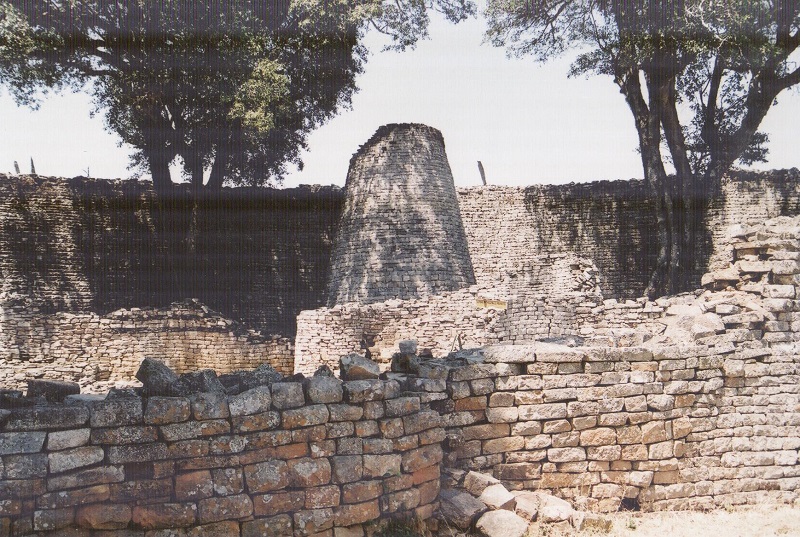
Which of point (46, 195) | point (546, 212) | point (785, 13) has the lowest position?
point (546, 212)

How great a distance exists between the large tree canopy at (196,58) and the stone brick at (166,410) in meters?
14.6

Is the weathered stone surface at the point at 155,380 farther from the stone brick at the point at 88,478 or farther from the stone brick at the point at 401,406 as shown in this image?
the stone brick at the point at 401,406

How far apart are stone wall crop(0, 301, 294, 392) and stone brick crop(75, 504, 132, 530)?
14807 mm

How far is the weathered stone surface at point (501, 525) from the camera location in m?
→ 5.50

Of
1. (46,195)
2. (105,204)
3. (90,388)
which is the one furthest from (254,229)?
(90,388)

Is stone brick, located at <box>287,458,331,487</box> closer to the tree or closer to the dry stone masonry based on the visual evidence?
the dry stone masonry

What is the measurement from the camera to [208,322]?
19.8 meters

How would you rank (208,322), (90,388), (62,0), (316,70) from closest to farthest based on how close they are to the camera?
(90,388), (62,0), (208,322), (316,70)

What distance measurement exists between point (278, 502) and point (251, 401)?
759 millimetres

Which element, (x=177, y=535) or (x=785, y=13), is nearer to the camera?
(x=177, y=535)

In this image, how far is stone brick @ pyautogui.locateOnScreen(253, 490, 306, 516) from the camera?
194 inches

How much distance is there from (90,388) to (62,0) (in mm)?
10326

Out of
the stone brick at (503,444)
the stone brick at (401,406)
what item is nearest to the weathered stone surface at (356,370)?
the stone brick at (401,406)

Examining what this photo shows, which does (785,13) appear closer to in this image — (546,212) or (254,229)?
(546,212)
